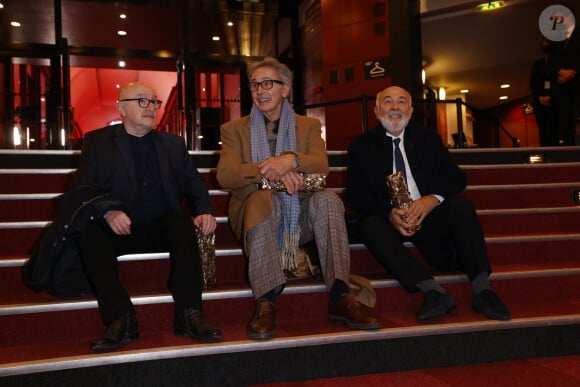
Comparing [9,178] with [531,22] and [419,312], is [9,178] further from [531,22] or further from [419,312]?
[531,22]

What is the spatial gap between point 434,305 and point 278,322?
2.33 feet

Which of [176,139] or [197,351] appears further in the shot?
[176,139]

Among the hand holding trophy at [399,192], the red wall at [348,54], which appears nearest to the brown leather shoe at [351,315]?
the hand holding trophy at [399,192]

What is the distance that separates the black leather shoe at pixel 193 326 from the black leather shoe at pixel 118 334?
0.17 meters

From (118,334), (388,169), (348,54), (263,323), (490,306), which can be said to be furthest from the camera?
(348,54)

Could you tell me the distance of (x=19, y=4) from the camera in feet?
24.7

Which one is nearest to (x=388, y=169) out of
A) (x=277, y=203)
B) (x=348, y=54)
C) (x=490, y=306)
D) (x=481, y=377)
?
(x=277, y=203)

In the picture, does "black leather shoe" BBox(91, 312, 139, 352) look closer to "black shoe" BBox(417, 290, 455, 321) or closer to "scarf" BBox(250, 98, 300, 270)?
"scarf" BBox(250, 98, 300, 270)

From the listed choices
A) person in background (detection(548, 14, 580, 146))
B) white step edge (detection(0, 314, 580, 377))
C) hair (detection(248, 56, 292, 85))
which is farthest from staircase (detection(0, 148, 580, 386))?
person in background (detection(548, 14, 580, 146))

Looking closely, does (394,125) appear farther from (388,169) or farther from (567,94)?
(567,94)

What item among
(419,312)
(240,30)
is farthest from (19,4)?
(419,312)

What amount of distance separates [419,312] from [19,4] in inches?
305

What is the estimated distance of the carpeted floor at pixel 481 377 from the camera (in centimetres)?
196

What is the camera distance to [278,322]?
2355mm
